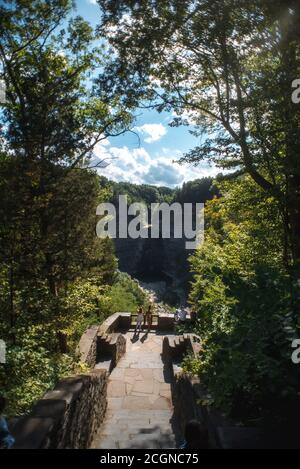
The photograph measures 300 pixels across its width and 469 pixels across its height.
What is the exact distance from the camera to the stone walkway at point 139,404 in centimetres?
647

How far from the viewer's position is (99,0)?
802 cm

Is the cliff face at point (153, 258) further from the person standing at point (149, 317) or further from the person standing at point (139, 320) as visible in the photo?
the person standing at point (139, 320)

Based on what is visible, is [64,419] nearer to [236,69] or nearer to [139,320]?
[236,69]

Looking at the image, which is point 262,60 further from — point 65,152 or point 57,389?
point 57,389

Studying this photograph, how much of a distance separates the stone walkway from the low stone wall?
1.69 ft

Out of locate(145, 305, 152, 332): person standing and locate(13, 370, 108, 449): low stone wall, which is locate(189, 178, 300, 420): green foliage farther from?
locate(145, 305, 152, 332): person standing

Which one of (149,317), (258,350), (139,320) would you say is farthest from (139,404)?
(149,317)

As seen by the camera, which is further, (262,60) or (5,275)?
(262,60)

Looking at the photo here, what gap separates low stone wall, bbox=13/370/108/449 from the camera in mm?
3506

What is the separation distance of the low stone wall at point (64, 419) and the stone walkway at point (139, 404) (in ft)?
1.69

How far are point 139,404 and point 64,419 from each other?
Answer: 546cm

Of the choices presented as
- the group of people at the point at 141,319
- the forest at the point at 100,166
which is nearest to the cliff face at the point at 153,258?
the group of people at the point at 141,319
